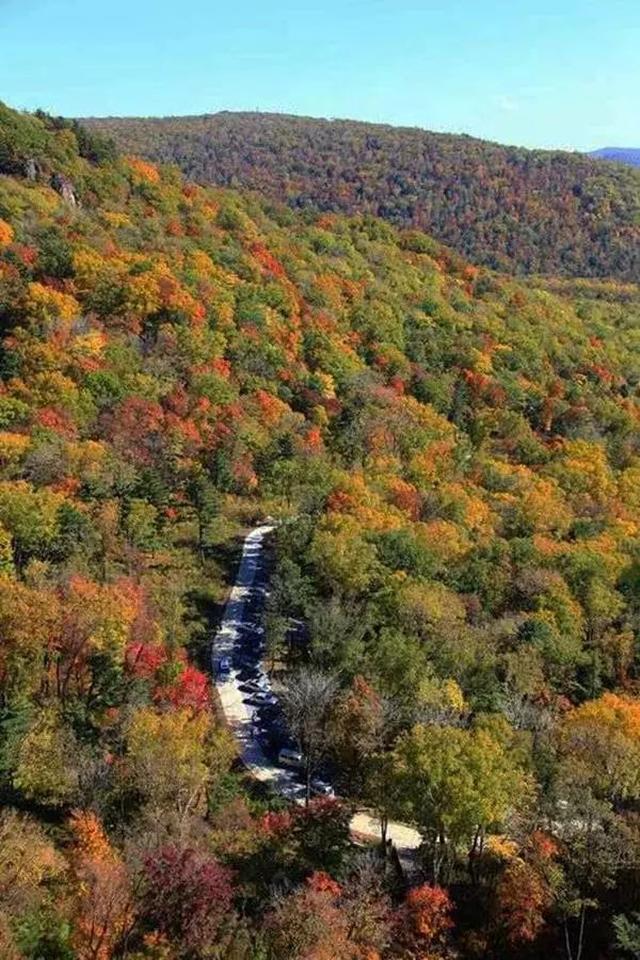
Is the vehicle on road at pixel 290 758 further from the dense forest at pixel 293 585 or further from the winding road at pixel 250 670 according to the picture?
the dense forest at pixel 293 585

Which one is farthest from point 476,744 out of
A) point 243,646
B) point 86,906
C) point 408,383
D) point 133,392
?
point 408,383

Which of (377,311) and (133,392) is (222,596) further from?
(377,311)

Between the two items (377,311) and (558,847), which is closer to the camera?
→ (558,847)

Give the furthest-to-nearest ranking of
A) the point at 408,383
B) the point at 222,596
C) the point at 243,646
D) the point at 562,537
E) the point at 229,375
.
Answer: the point at 408,383 → the point at 229,375 → the point at 562,537 → the point at 222,596 → the point at 243,646

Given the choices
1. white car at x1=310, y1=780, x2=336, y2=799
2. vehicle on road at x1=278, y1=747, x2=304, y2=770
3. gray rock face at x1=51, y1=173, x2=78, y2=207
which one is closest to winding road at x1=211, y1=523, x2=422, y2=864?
vehicle on road at x1=278, y1=747, x2=304, y2=770

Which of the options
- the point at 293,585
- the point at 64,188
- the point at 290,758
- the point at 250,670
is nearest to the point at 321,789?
the point at 290,758

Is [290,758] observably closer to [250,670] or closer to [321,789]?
[321,789]
